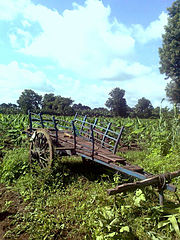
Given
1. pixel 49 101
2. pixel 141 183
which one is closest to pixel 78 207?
pixel 141 183

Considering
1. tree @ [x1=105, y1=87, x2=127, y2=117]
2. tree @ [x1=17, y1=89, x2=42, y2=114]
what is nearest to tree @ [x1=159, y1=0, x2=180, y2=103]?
tree @ [x1=105, y1=87, x2=127, y2=117]

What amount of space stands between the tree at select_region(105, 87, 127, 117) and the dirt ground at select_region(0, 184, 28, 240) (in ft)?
156

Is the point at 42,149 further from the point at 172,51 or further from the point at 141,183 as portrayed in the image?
the point at 172,51

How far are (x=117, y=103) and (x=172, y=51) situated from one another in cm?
2560

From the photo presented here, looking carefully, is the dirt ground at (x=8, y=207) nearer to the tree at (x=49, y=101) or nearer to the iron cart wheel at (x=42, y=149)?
the iron cart wheel at (x=42, y=149)

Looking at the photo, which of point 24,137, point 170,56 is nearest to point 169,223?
point 24,137

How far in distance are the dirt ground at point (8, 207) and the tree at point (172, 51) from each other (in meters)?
28.6

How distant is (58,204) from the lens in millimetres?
3959

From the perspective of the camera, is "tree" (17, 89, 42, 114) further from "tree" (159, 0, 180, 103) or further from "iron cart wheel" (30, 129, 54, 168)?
"iron cart wheel" (30, 129, 54, 168)

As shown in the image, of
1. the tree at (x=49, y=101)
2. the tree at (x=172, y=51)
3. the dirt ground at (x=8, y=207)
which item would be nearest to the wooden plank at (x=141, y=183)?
the dirt ground at (x=8, y=207)

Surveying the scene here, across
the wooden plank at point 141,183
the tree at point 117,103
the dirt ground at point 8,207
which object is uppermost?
the tree at point 117,103

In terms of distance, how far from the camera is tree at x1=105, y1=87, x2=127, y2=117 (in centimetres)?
5247

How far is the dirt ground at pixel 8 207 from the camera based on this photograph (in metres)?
3.51

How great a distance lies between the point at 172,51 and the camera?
28781 mm
